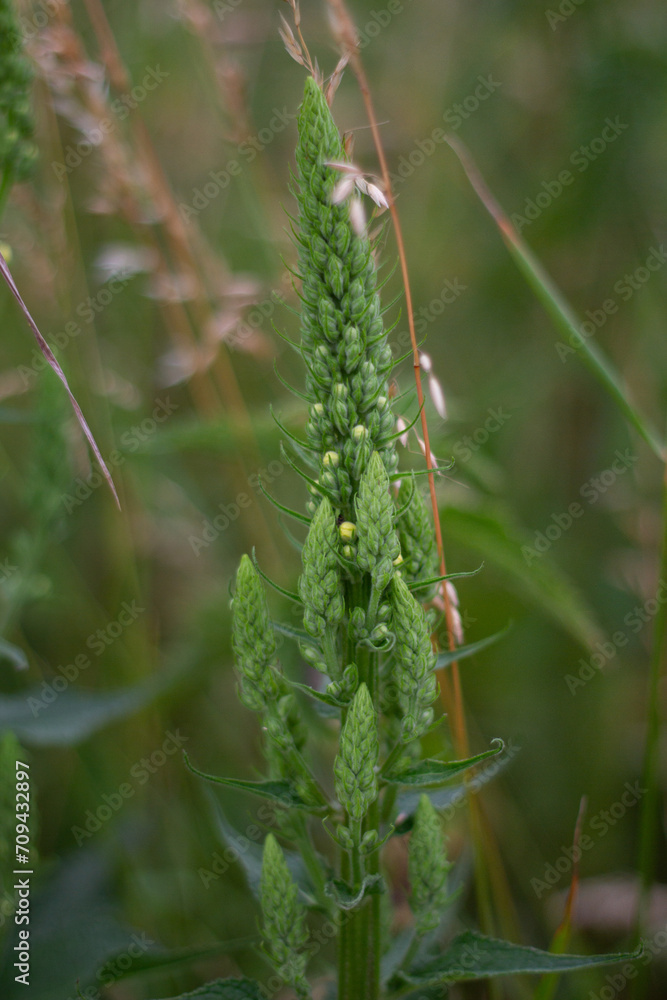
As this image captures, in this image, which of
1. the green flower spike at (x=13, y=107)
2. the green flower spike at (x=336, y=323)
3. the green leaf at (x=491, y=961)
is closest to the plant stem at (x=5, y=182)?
the green flower spike at (x=13, y=107)

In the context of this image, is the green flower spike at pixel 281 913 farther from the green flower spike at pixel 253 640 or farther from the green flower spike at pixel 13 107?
the green flower spike at pixel 13 107

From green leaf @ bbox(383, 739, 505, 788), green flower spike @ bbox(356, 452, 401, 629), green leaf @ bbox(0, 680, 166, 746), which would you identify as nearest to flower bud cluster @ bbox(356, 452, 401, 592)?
green flower spike @ bbox(356, 452, 401, 629)

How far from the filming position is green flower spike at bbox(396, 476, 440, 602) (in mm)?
1206

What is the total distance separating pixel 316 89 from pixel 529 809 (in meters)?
2.48

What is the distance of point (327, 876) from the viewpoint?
1.35 meters

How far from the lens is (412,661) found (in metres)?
1.11

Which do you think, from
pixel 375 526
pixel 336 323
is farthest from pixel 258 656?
pixel 336 323

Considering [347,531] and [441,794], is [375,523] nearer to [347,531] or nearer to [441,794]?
[347,531]

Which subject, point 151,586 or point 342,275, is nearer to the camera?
point 342,275

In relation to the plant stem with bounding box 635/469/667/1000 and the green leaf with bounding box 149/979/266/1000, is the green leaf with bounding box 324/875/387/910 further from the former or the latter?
the plant stem with bounding box 635/469/667/1000

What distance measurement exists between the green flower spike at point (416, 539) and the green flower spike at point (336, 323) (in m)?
0.10

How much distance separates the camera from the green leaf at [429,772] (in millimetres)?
1112

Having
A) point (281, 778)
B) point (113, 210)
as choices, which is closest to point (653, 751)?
point (281, 778)

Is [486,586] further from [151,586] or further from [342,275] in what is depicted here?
[342,275]
